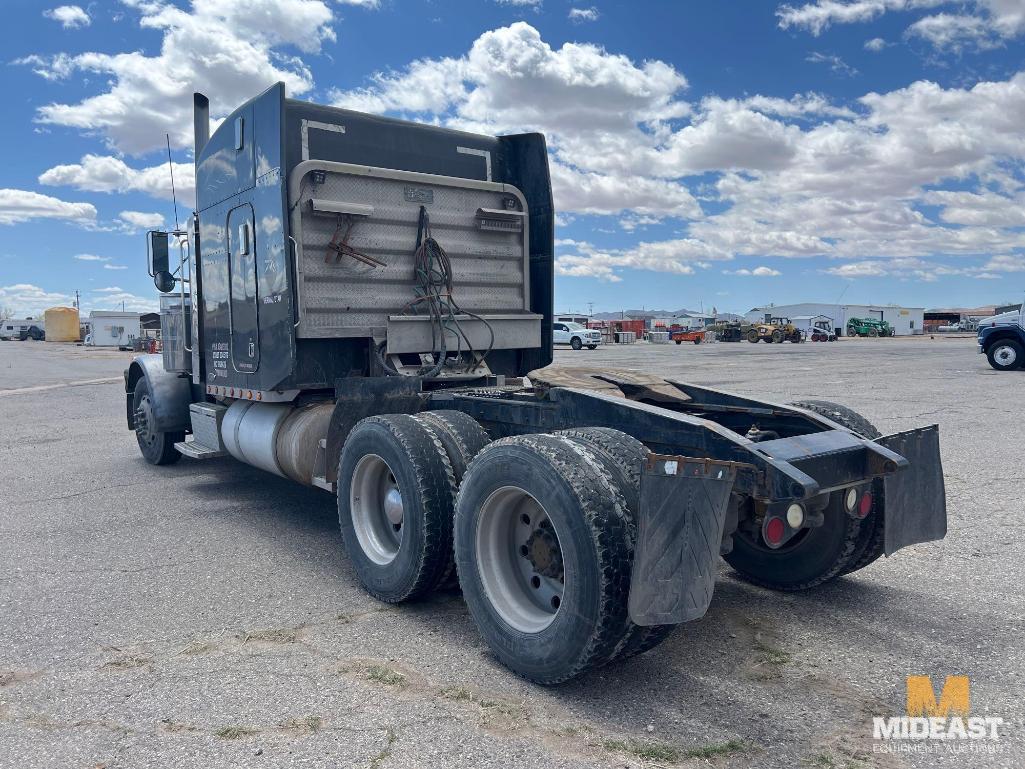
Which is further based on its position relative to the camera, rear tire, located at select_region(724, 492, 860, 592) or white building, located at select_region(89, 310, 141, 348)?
white building, located at select_region(89, 310, 141, 348)

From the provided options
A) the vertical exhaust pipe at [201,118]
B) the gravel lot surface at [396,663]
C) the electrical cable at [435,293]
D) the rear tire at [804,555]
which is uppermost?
the vertical exhaust pipe at [201,118]

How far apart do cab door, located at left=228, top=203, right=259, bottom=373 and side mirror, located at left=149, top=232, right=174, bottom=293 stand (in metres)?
1.56

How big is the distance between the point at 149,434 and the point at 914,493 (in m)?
7.84

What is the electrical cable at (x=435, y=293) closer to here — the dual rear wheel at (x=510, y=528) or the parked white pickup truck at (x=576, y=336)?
the dual rear wheel at (x=510, y=528)

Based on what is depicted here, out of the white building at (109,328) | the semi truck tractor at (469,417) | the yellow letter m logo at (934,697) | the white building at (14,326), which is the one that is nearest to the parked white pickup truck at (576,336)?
the white building at (109,328)

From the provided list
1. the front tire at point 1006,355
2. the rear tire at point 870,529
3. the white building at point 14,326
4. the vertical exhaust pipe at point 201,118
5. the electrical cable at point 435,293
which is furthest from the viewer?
the white building at point 14,326

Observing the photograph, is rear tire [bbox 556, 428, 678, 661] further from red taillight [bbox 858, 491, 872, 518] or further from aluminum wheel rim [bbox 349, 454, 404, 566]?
aluminum wheel rim [bbox 349, 454, 404, 566]

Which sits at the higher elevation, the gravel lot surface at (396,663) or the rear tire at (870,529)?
the rear tire at (870,529)

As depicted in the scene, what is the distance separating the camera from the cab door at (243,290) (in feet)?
21.3

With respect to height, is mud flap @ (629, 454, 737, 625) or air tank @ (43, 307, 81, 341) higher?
air tank @ (43, 307, 81, 341)

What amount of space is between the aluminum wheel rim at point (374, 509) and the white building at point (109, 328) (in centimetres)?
5964

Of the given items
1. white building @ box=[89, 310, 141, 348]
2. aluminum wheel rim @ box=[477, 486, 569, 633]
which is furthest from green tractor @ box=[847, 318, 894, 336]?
aluminum wheel rim @ box=[477, 486, 569, 633]

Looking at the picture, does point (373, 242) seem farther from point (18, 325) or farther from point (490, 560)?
point (18, 325)

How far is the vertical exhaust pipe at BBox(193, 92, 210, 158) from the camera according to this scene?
7477 mm
